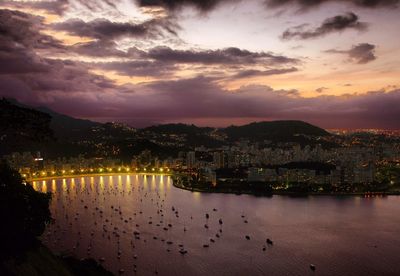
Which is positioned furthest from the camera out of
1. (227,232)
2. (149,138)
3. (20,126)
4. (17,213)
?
(149,138)

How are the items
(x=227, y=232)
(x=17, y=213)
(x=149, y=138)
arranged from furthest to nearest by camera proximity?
(x=149, y=138) < (x=227, y=232) < (x=17, y=213)

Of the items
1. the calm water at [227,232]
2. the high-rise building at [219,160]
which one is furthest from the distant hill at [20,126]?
the high-rise building at [219,160]

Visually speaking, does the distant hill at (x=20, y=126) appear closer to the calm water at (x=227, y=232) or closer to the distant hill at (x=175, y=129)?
the calm water at (x=227, y=232)

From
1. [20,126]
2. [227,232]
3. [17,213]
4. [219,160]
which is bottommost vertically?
[227,232]

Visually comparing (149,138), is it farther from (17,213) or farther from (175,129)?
(17,213)

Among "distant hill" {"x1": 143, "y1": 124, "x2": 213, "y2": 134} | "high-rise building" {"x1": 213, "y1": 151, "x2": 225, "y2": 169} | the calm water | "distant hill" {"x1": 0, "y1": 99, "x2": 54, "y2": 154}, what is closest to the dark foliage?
"distant hill" {"x1": 0, "y1": 99, "x2": 54, "y2": 154}

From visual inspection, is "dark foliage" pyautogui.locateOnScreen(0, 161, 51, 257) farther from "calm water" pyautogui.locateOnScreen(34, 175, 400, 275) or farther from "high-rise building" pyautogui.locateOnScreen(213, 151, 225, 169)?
"high-rise building" pyautogui.locateOnScreen(213, 151, 225, 169)

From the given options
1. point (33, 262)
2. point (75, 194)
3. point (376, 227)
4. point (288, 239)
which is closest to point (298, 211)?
point (376, 227)

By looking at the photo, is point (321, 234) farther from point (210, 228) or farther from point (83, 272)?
point (83, 272)

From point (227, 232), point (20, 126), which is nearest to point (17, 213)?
point (20, 126)
